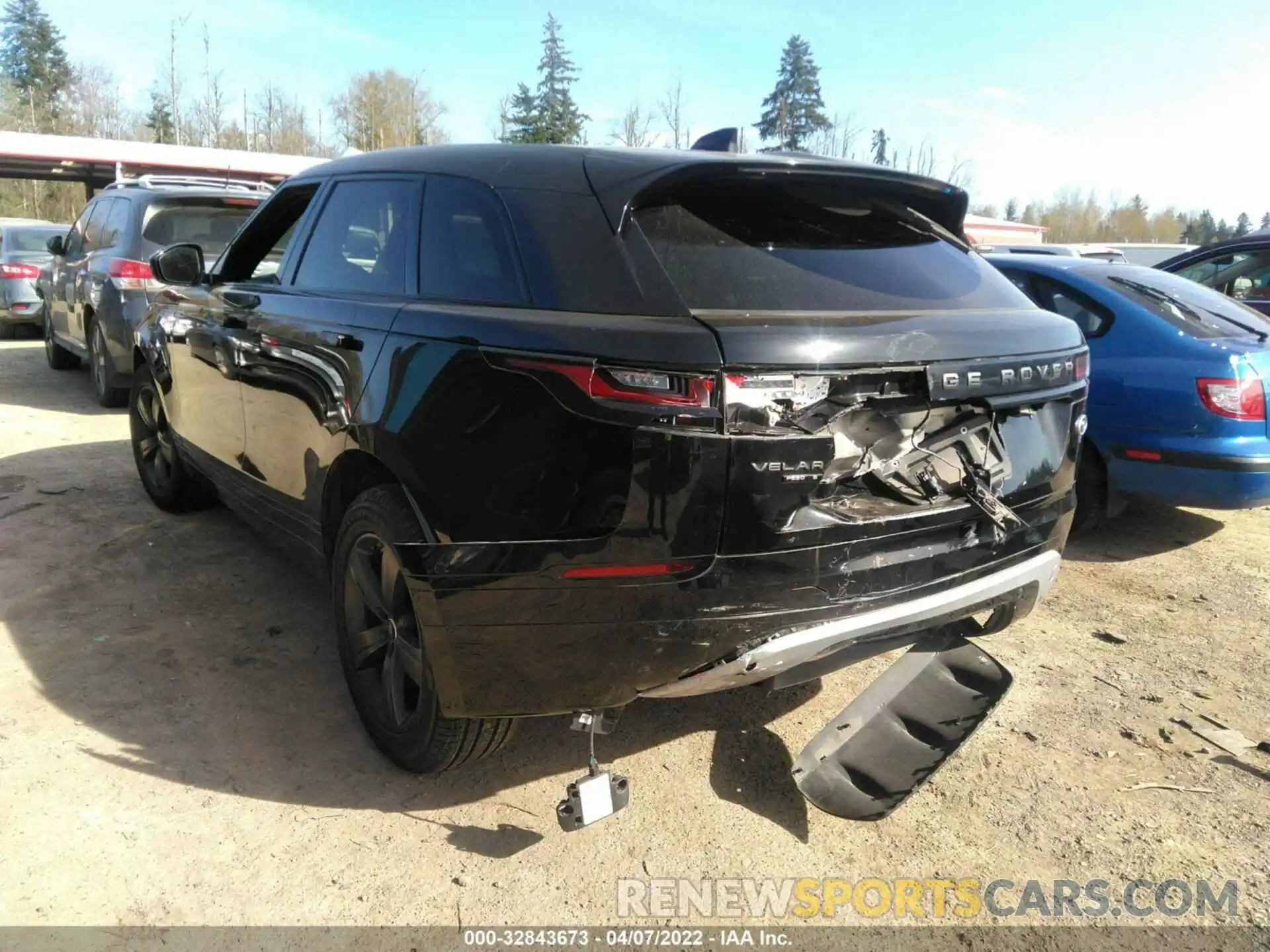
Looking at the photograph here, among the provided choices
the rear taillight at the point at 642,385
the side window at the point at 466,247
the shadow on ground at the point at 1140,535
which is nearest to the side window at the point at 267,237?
the side window at the point at 466,247

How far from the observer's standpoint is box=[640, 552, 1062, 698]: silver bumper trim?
7.20 ft

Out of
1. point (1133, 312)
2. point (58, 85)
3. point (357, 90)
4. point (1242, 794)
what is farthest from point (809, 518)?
point (58, 85)

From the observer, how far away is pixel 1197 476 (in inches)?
179

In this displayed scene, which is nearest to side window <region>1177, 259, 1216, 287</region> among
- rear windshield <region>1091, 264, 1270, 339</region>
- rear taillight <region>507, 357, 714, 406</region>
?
rear windshield <region>1091, 264, 1270, 339</region>

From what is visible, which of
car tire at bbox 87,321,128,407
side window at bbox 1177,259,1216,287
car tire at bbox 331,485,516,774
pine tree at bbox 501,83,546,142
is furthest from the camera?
pine tree at bbox 501,83,546,142

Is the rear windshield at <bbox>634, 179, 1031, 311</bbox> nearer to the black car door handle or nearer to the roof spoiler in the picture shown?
the roof spoiler

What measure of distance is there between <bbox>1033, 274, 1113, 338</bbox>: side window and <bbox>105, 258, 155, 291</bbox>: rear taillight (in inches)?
254

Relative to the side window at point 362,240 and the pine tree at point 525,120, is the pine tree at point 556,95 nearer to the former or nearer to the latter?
the pine tree at point 525,120

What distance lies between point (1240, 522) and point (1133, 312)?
1.67 metres

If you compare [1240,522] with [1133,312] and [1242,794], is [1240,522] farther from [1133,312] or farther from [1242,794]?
[1242,794]

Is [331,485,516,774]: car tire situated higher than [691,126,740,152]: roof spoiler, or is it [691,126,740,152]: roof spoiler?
[691,126,740,152]: roof spoiler

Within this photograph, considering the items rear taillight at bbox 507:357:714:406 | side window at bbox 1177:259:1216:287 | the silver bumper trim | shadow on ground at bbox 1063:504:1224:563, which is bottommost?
shadow on ground at bbox 1063:504:1224:563

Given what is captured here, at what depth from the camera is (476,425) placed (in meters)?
2.30

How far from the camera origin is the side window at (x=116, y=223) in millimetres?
→ 7543
